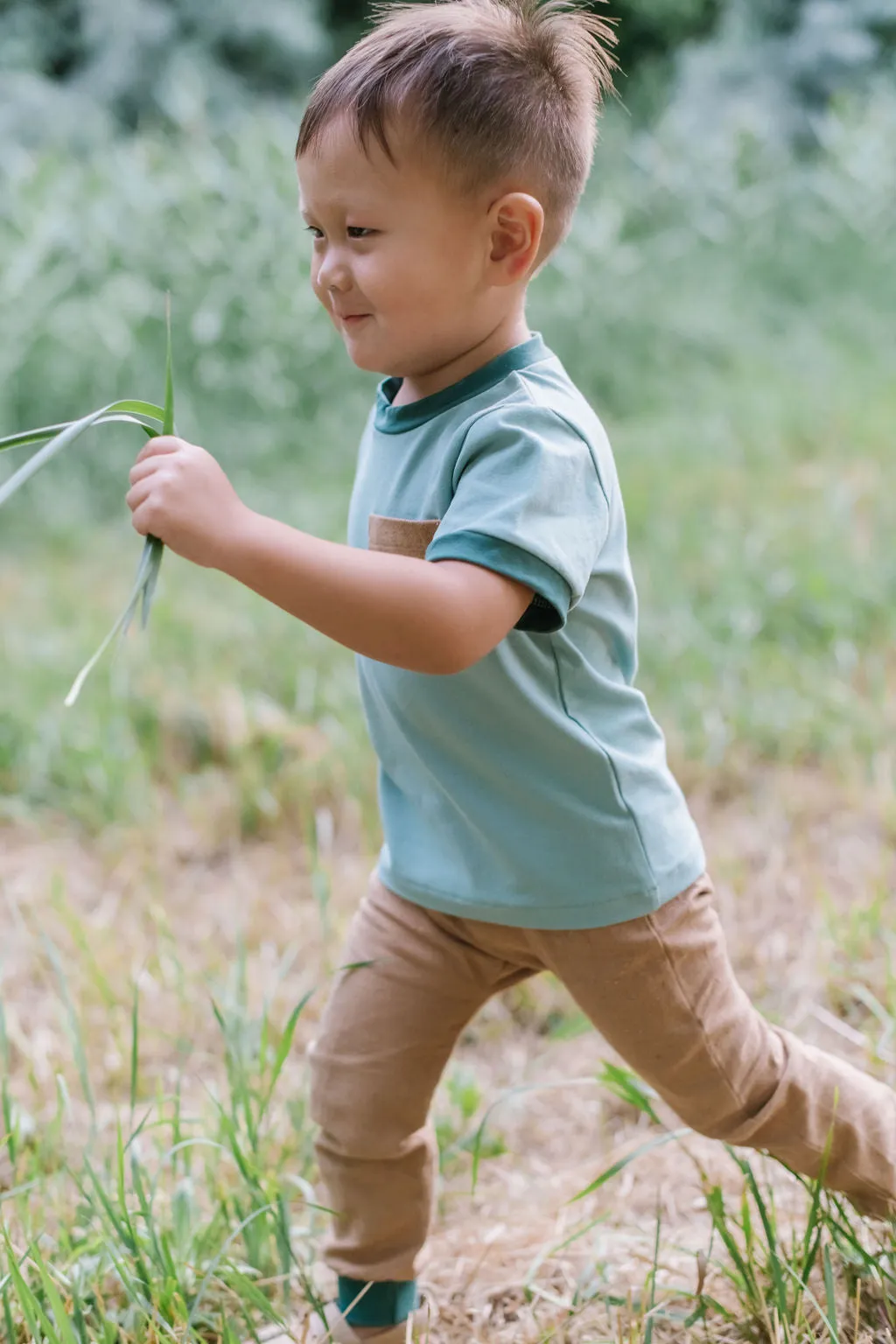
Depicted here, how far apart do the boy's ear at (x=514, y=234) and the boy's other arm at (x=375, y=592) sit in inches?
12.0

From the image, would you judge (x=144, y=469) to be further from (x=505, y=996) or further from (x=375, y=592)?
(x=505, y=996)

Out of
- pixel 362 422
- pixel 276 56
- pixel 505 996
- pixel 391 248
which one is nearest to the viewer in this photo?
pixel 391 248

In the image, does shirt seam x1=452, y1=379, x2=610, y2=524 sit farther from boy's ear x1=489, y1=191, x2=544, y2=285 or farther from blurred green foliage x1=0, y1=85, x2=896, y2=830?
blurred green foliage x1=0, y1=85, x2=896, y2=830

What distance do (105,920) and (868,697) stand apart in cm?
168

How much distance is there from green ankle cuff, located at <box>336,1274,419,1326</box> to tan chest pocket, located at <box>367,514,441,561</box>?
815 millimetres

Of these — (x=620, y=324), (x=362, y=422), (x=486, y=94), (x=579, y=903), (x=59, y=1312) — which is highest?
(x=486, y=94)

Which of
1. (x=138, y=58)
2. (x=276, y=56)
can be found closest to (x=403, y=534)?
(x=138, y=58)

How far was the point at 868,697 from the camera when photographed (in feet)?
10.4

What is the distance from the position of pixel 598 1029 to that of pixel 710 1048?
0.12 meters

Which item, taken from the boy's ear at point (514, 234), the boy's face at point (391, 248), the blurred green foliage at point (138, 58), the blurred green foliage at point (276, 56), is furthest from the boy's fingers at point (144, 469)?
the blurred green foliage at point (138, 58)

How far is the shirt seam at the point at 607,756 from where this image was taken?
140 cm

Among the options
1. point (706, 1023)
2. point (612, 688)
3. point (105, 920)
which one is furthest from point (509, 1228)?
point (105, 920)

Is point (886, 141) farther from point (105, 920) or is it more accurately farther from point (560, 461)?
point (560, 461)

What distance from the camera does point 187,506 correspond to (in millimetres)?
1183
